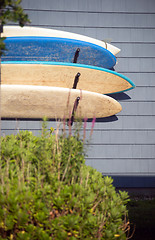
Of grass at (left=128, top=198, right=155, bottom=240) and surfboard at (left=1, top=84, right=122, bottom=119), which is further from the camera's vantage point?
surfboard at (left=1, top=84, right=122, bottom=119)

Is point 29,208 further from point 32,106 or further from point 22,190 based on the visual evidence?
point 32,106

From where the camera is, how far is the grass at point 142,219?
349 cm

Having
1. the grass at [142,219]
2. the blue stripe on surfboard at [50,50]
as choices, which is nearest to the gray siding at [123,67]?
the grass at [142,219]

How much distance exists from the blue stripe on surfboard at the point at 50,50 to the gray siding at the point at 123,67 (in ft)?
4.45

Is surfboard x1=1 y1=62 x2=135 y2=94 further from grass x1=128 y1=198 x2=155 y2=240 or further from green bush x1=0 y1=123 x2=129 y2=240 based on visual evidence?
grass x1=128 y1=198 x2=155 y2=240

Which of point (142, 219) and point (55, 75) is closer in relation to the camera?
point (142, 219)

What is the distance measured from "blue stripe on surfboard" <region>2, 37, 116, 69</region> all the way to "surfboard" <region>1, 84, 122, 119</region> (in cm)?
85

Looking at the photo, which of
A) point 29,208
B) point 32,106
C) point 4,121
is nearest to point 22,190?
point 29,208

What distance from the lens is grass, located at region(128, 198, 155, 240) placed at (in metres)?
3.49

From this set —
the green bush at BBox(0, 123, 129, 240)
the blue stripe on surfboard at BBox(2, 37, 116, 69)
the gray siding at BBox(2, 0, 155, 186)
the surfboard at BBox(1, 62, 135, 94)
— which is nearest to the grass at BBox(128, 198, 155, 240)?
the green bush at BBox(0, 123, 129, 240)

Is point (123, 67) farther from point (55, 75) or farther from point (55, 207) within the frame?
point (55, 207)

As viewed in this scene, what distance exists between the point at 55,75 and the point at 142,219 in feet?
9.24

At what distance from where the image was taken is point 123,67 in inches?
257

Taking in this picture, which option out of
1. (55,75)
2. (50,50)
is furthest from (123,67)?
(55,75)
